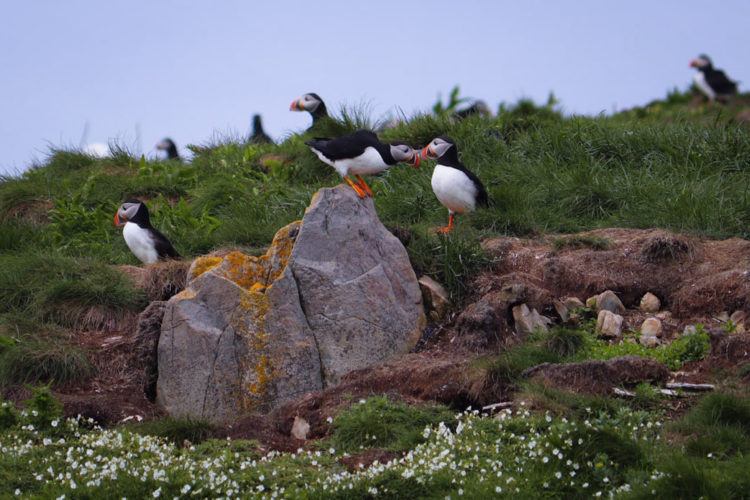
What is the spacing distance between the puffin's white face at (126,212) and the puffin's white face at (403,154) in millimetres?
2660

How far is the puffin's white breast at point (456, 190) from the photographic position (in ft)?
33.1

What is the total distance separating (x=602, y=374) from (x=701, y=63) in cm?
1376

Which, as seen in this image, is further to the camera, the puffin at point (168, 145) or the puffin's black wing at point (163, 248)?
the puffin at point (168, 145)

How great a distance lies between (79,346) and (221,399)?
57.8 inches

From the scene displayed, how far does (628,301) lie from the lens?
8750 millimetres

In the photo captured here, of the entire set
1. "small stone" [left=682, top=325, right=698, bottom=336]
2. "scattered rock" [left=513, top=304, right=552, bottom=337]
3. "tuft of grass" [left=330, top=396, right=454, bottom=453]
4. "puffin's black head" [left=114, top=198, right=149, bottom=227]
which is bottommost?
"tuft of grass" [left=330, top=396, right=454, bottom=453]

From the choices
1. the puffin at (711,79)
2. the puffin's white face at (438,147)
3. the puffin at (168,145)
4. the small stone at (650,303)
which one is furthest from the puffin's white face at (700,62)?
the small stone at (650,303)

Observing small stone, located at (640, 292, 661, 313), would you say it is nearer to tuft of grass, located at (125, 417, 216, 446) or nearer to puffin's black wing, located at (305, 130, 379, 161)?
puffin's black wing, located at (305, 130, 379, 161)

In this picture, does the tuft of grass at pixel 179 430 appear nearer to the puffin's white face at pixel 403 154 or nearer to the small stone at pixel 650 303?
the puffin's white face at pixel 403 154

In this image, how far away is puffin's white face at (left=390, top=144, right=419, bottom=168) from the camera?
959 cm

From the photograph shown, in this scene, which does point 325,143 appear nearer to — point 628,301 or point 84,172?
point 628,301

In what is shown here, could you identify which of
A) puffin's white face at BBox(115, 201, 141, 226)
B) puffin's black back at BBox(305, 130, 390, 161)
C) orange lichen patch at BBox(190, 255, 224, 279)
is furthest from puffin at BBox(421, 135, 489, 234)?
puffin's white face at BBox(115, 201, 141, 226)

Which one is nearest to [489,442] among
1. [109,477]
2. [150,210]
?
[109,477]

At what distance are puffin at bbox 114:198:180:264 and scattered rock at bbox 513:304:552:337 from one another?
3.52 m
